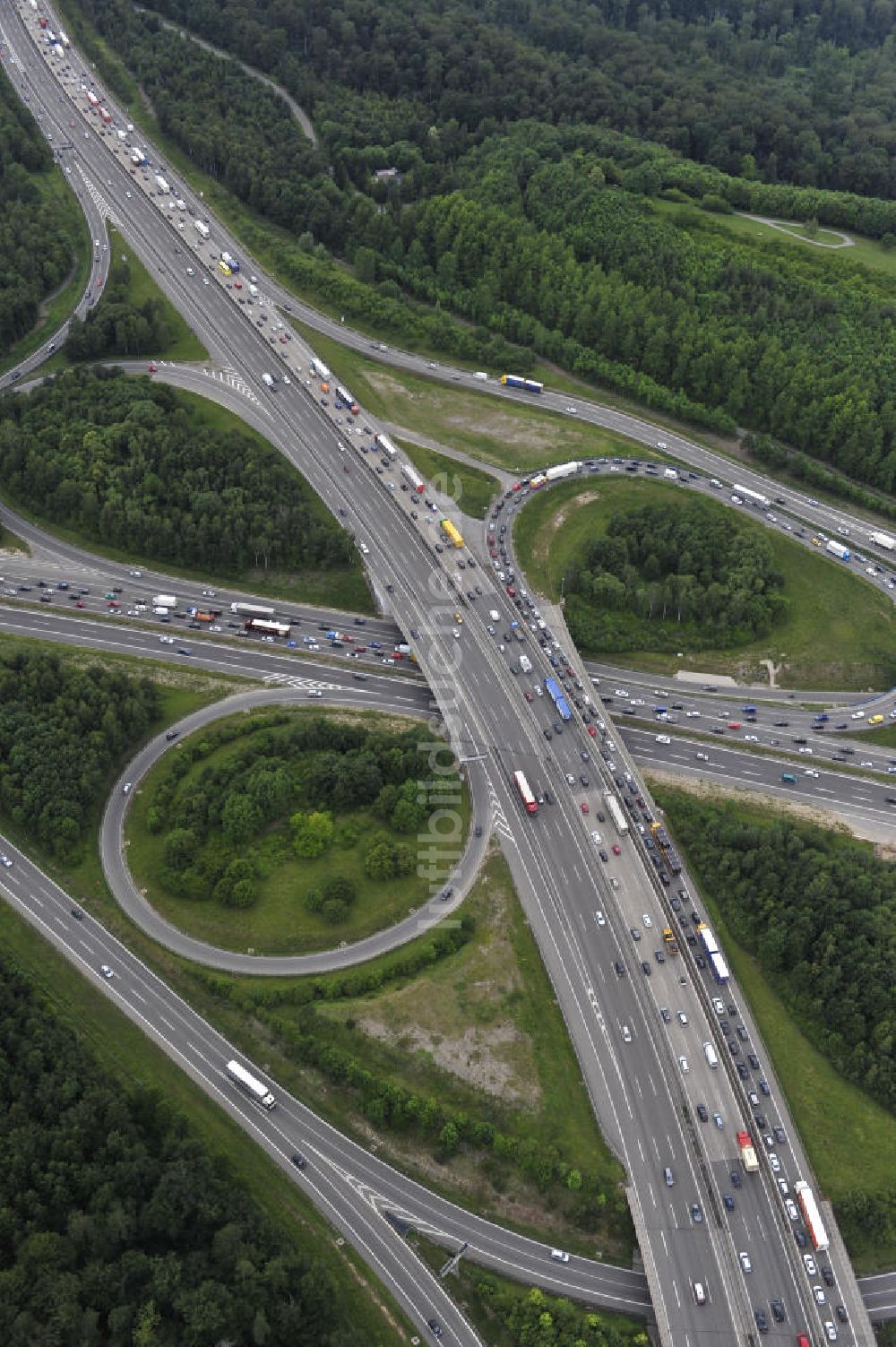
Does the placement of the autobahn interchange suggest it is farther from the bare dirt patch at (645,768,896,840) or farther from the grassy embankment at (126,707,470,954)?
the bare dirt patch at (645,768,896,840)

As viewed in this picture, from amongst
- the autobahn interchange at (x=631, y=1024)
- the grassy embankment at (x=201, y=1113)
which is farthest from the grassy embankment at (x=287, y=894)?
the grassy embankment at (x=201, y=1113)

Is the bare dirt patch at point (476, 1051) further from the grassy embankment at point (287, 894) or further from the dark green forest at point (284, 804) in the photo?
the dark green forest at point (284, 804)

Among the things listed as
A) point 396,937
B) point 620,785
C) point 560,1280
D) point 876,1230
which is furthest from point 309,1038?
point 876,1230

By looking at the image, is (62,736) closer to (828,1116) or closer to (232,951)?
(232,951)

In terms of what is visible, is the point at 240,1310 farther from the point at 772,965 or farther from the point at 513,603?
the point at 513,603

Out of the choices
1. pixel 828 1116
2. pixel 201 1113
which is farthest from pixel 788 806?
pixel 201 1113

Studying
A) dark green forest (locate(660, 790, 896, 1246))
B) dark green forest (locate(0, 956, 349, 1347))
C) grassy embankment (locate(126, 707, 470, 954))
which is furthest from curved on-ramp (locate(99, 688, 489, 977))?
dark green forest (locate(660, 790, 896, 1246))
